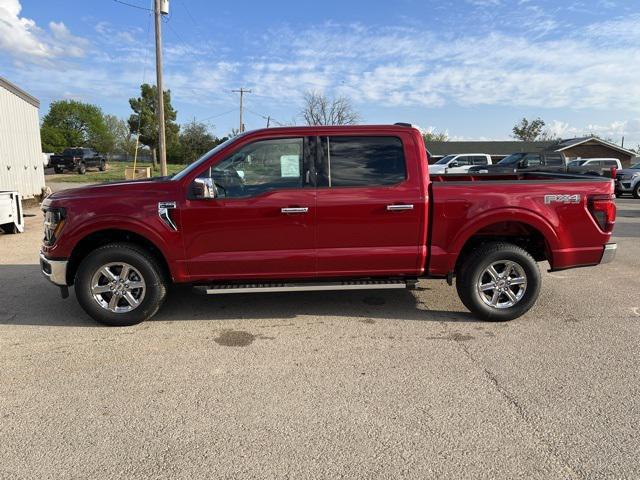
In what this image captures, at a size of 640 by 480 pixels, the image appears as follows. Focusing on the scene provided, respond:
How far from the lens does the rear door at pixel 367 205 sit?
4.52 metres

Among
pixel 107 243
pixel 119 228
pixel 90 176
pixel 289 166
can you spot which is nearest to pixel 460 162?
pixel 289 166

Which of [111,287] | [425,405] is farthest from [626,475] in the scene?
[111,287]

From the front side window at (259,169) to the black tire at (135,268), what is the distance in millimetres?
998

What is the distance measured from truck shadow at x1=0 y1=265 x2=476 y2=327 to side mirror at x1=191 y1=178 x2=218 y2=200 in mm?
1358

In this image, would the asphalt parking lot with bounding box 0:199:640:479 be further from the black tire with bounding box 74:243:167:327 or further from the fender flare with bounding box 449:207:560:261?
the fender flare with bounding box 449:207:560:261

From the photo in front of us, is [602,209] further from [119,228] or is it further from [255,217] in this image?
[119,228]

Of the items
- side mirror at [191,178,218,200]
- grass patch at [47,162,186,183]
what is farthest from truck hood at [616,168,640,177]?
grass patch at [47,162,186,183]

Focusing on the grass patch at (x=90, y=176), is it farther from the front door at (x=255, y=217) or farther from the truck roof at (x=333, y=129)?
the truck roof at (x=333, y=129)

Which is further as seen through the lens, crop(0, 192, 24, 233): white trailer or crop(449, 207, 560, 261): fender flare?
crop(0, 192, 24, 233): white trailer

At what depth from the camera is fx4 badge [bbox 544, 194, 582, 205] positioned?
4633 millimetres

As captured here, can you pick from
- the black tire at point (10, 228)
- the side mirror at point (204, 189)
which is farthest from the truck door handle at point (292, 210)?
the black tire at point (10, 228)

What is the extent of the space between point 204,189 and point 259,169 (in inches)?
22.4

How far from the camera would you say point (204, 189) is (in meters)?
4.36

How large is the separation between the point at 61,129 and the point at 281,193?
3699 inches
